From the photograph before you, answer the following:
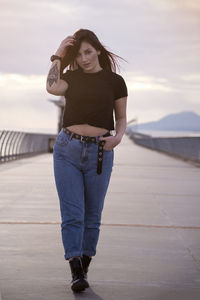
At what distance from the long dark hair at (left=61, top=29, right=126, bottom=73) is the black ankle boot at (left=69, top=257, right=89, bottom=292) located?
1407mm

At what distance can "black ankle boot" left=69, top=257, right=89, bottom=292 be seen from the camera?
4.39 meters

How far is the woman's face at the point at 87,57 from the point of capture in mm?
4539

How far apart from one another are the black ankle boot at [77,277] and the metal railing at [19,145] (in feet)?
57.4

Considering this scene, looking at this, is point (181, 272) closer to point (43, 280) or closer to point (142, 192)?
point (43, 280)

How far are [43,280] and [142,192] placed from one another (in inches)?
272

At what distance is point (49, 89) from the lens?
4.55 meters

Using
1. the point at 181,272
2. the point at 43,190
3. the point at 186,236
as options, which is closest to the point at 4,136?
the point at 43,190

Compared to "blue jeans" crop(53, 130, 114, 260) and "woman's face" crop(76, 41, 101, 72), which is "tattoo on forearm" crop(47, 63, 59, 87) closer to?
"woman's face" crop(76, 41, 101, 72)

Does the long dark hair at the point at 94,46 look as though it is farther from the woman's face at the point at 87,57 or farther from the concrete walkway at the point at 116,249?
the concrete walkway at the point at 116,249

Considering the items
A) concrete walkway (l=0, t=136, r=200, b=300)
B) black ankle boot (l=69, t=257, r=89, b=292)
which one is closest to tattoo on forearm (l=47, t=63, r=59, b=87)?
black ankle boot (l=69, t=257, r=89, b=292)

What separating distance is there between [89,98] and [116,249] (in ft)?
6.68

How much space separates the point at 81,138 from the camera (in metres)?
4.45

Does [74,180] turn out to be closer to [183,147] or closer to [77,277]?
[77,277]

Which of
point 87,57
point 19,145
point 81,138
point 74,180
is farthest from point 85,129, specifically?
point 19,145
